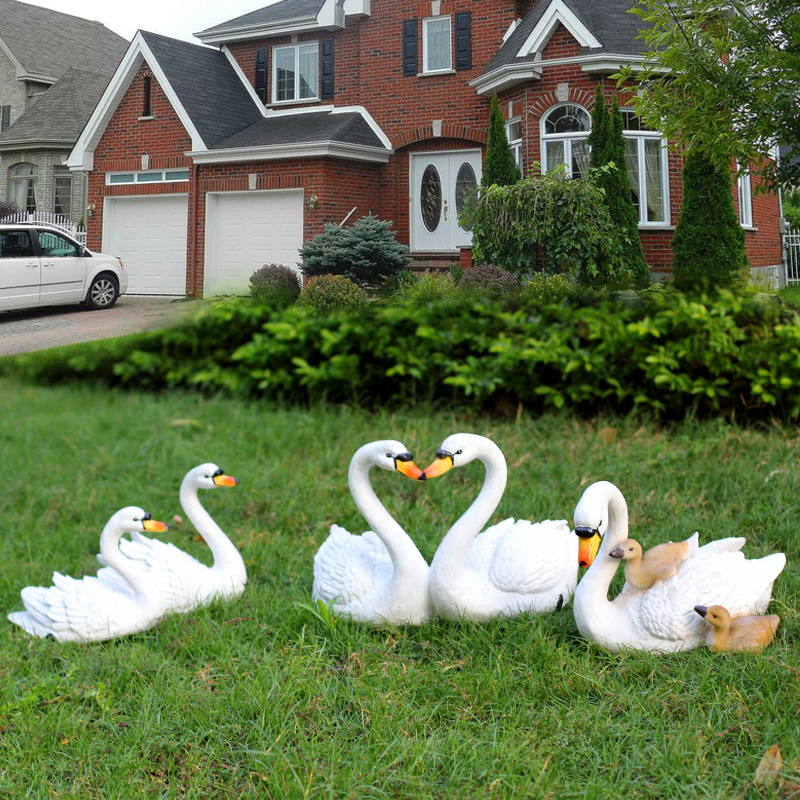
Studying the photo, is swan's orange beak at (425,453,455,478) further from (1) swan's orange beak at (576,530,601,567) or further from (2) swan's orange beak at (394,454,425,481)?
(1) swan's orange beak at (576,530,601,567)

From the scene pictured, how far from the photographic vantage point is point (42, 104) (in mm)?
1951

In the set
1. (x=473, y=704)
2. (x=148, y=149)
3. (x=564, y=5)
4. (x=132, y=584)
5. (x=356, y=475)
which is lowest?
(x=473, y=704)

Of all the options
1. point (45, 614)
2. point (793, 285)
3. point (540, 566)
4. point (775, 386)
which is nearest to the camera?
point (793, 285)

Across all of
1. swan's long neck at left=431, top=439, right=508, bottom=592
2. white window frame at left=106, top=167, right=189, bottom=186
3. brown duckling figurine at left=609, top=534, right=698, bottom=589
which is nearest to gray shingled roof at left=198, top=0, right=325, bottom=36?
white window frame at left=106, top=167, right=189, bottom=186

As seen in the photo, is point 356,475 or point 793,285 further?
point 356,475

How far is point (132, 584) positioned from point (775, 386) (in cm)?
373

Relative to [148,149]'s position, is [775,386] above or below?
below

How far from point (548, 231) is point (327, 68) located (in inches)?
26.0

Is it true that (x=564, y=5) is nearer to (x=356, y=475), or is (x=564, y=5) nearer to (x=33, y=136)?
(x=33, y=136)

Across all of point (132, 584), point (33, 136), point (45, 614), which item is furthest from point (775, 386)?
point (33, 136)

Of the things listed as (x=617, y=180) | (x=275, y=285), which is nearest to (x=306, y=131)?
(x=275, y=285)

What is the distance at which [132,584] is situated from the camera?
3719 mm

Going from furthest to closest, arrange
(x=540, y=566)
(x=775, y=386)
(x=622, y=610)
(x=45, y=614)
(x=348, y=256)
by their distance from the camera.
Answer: (x=775, y=386), (x=45, y=614), (x=540, y=566), (x=622, y=610), (x=348, y=256)

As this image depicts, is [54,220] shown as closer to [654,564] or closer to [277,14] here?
[277,14]
